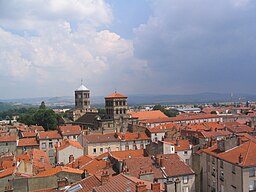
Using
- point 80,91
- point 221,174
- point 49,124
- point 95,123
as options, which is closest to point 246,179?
point 221,174

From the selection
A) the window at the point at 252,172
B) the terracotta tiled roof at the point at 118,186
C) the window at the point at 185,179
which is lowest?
the window at the point at 185,179

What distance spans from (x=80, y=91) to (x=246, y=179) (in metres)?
102

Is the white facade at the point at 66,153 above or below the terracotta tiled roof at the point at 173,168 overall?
below

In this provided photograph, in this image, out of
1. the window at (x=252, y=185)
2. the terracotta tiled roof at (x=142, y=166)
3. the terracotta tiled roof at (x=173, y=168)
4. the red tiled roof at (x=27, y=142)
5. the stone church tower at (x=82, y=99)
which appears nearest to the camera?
the window at (x=252, y=185)

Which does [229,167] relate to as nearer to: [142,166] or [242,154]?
[242,154]

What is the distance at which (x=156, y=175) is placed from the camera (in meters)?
38.1

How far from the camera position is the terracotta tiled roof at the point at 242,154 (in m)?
36.6

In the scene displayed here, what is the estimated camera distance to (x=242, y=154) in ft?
125

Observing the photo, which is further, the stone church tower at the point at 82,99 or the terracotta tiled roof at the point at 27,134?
the stone church tower at the point at 82,99

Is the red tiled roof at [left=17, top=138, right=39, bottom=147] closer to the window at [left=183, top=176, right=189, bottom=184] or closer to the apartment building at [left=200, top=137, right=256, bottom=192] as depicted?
the apartment building at [left=200, top=137, right=256, bottom=192]

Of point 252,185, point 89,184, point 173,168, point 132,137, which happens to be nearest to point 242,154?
point 252,185

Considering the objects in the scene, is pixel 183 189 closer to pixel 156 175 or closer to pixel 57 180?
pixel 156 175

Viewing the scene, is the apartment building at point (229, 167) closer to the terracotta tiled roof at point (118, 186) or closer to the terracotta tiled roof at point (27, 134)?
the terracotta tiled roof at point (118, 186)

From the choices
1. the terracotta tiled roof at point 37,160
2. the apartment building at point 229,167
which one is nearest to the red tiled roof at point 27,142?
the terracotta tiled roof at point 37,160
